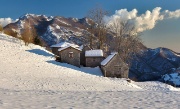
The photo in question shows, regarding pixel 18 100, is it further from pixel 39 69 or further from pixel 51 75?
pixel 39 69

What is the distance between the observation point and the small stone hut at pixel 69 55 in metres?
56.9

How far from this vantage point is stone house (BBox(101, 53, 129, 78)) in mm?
52438

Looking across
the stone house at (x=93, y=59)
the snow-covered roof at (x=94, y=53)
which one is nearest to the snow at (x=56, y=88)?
the stone house at (x=93, y=59)

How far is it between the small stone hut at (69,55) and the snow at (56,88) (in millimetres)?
2786

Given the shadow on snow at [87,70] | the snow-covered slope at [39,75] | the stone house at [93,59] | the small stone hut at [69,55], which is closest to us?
the snow-covered slope at [39,75]

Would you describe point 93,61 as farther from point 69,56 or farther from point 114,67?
point 114,67

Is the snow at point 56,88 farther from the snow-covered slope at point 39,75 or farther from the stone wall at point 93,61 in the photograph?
the stone wall at point 93,61

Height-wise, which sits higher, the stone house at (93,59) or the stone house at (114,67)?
the stone house at (93,59)

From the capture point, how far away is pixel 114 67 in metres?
53.1

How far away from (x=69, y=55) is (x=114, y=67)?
1041 cm

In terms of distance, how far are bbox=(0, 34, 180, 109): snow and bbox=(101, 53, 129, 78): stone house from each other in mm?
1942

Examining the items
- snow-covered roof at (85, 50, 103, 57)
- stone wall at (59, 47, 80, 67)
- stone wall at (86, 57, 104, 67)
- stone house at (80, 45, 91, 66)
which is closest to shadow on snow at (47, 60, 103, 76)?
stone wall at (86, 57, 104, 67)

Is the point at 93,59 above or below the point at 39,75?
above

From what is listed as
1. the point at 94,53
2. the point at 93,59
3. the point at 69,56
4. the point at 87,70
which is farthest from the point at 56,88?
the point at 94,53
